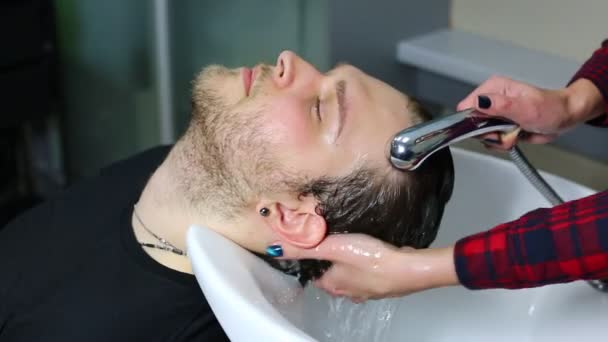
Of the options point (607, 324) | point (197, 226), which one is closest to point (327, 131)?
point (197, 226)

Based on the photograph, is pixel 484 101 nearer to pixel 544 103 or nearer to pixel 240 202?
pixel 544 103

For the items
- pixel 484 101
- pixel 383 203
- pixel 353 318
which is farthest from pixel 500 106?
pixel 353 318

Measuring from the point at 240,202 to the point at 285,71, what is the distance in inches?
7.9

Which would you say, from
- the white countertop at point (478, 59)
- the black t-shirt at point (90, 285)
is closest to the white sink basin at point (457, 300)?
the black t-shirt at point (90, 285)

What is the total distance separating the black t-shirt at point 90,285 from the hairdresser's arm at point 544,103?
483 millimetres

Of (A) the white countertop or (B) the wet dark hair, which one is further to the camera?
(A) the white countertop

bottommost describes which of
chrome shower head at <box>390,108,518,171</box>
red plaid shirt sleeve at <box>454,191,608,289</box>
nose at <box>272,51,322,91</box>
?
red plaid shirt sleeve at <box>454,191,608,289</box>

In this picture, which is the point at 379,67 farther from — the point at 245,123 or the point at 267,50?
the point at 245,123

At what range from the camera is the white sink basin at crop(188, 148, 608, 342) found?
1093 millimetres

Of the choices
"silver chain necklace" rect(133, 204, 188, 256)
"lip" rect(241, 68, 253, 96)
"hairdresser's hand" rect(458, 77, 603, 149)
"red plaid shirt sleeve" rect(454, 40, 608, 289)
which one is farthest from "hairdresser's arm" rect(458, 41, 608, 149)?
"silver chain necklace" rect(133, 204, 188, 256)

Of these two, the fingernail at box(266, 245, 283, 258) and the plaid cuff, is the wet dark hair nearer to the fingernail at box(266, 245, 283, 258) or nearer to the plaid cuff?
the fingernail at box(266, 245, 283, 258)

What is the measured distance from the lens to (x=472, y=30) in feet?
6.86

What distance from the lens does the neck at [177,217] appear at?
1.19 meters

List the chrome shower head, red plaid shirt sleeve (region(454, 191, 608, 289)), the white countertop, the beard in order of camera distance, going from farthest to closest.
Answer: the white countertop < the beard < the chrome shower head < red plaid shirt sleeve (region(454, 191, 608, 289))
